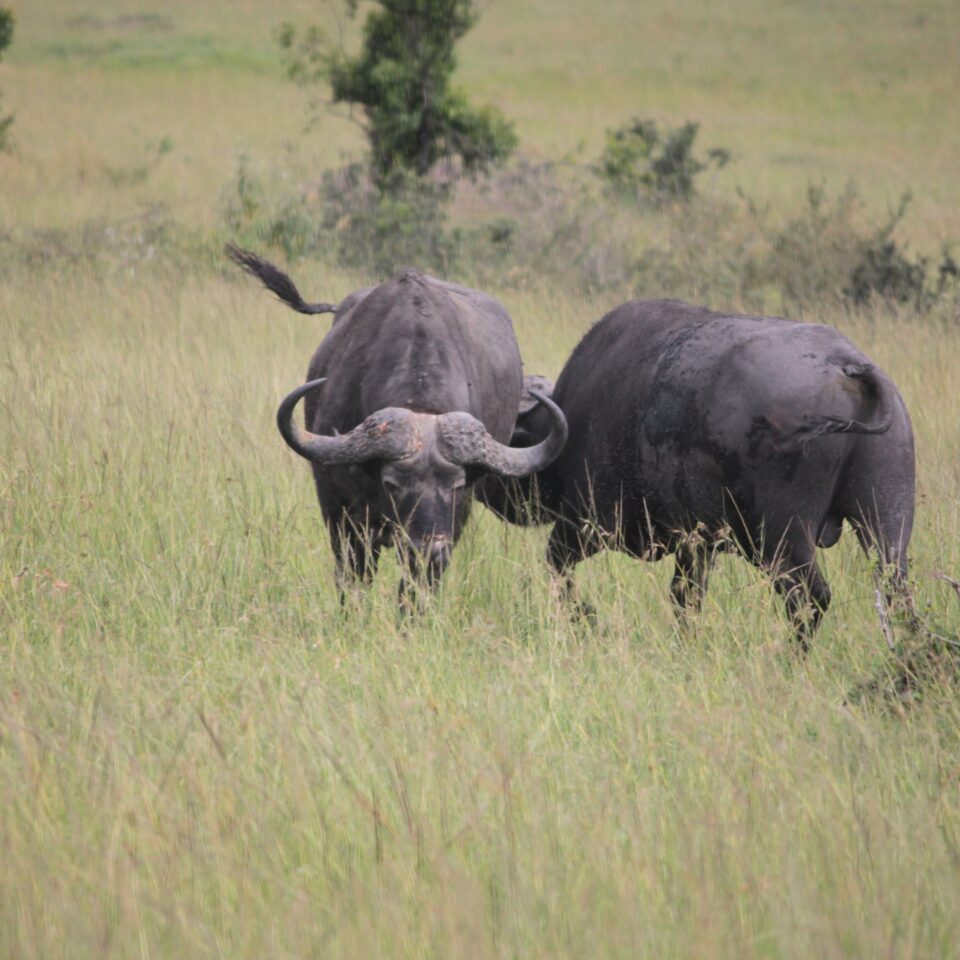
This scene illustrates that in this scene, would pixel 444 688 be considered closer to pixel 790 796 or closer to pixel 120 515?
pixel 790 796

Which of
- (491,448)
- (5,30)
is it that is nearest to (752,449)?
(491,448)

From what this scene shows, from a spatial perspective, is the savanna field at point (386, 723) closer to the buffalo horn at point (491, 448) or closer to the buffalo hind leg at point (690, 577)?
the buffalo hind leg at point (690, 577)

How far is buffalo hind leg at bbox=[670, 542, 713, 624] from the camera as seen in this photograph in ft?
17.3

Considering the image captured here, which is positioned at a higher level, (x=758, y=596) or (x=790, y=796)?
(x=790, y=796)

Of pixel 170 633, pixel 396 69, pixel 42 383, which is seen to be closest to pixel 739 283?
Answer: pixel 396 69

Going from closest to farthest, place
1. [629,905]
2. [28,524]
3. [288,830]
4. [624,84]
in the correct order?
[629,905] < [288,830] < [28,524] < [624,84]

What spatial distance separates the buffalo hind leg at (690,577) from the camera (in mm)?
5281

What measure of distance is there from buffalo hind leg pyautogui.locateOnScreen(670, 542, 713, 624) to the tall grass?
133 mm

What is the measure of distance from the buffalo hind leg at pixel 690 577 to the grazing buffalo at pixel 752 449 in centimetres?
1

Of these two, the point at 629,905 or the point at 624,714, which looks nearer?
the point at 629,905

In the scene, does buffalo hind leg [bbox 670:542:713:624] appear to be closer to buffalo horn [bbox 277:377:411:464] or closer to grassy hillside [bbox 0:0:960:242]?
buffalo horn [bbox 277:377:411:464]

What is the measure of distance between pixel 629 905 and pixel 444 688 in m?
1.51

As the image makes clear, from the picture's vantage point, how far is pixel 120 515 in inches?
228

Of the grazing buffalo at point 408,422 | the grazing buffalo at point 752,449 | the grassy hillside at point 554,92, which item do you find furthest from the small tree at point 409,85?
the grazing buffalo at point 752,449
